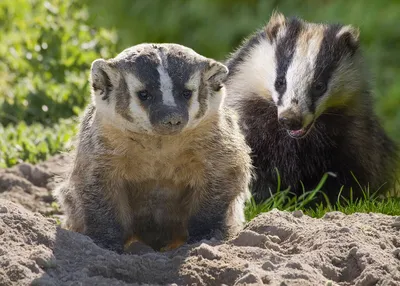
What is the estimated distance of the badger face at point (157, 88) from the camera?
4520 millimetres

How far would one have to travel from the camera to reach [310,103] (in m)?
6.20

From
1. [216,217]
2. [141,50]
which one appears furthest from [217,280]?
[141,50]

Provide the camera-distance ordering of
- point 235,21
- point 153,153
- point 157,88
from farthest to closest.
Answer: point 235,21 → point 153,153 → point 157,88

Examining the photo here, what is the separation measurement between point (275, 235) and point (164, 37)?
260 inches

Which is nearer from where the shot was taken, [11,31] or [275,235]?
[275,235]

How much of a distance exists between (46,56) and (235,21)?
2555 mm

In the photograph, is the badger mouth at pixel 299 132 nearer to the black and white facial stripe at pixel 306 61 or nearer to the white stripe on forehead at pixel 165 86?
the black and white facial stripe at pixel 306 61

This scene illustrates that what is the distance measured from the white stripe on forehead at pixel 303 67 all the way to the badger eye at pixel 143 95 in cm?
160

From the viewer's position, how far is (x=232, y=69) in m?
6.83

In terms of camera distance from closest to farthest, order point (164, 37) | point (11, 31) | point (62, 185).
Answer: point (62, 185) → point (11, 31) → point (164, 37)

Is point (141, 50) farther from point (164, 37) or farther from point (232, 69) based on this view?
point (164, 37)

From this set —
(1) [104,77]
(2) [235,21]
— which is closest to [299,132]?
(1) [104,77]

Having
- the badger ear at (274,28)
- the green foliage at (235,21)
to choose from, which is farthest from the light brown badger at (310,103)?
the green foliage at (235,21)

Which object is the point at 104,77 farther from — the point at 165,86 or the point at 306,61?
the point at 306,61
